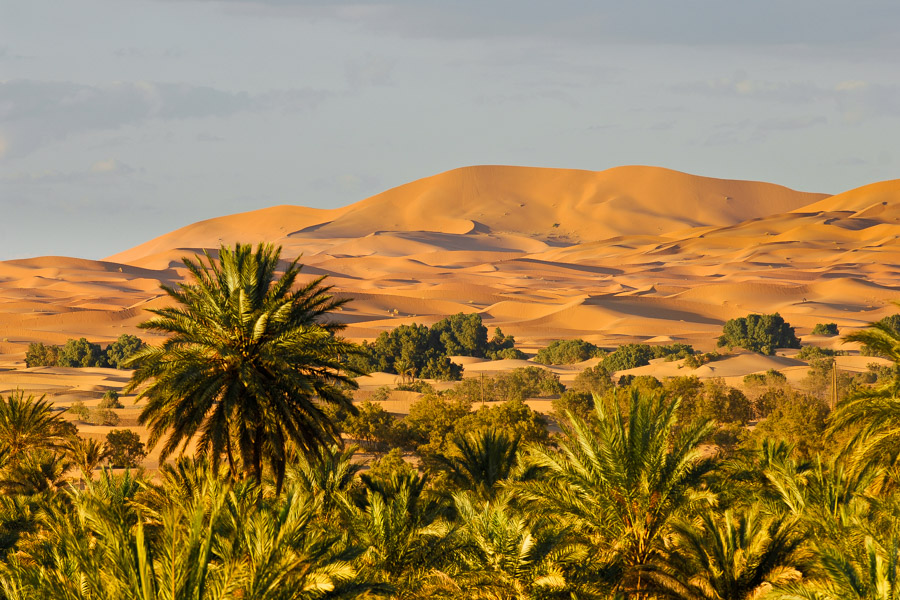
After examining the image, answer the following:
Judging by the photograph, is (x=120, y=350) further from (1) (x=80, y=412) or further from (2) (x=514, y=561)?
(2) (x=514, y=561)

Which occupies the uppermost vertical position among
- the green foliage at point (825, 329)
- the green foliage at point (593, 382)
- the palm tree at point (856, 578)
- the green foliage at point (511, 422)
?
the palm tree at point (856, 578)

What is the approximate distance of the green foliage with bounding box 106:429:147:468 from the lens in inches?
1240

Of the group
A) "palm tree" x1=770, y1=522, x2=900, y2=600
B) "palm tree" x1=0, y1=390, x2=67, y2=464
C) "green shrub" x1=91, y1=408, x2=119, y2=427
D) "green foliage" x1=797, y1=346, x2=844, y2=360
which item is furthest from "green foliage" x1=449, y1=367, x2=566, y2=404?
"palm tree" x1=770, y1=522, x2=900, y2=600

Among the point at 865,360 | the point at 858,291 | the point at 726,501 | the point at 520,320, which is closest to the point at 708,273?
the point at 858,291

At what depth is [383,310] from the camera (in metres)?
115

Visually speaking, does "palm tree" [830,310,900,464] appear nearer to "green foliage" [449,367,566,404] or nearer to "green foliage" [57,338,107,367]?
"green foliage" [449,367,566,404]

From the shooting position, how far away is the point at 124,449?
32812mm

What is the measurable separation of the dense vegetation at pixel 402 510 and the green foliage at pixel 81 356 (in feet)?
176

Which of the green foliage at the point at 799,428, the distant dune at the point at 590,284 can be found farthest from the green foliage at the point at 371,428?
the distant dune at the point at 590,284

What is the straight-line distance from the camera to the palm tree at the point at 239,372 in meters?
14.2

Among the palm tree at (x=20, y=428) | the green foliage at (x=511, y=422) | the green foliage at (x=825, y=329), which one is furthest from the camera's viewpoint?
the green foliage at (x=825, y=329)

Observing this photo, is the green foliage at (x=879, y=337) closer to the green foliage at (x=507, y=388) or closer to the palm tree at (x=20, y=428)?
the palm tree at (x=20, y=428)

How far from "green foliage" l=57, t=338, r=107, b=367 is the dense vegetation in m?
53.7

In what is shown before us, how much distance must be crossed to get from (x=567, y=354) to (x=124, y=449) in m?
45.9
